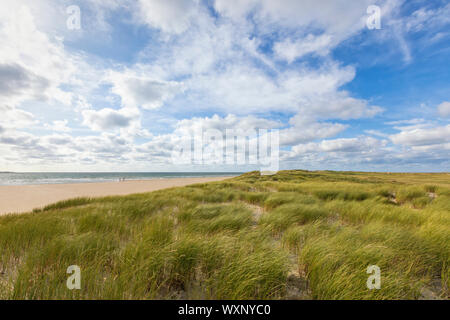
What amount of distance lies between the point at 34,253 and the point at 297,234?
430cm

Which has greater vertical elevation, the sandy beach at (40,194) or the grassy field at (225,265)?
the grassy field at (225,265)

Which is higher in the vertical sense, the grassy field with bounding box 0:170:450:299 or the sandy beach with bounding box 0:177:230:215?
the grassy field with bounding box 0:170:450:299

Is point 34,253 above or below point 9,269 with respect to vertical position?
above

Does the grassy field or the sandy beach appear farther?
the sandy beach

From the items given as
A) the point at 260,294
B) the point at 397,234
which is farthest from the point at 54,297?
the point at 397,234

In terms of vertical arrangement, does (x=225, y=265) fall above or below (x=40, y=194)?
above

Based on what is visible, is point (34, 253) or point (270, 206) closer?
point (34, 253)

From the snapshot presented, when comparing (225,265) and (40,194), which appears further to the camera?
(40,194)

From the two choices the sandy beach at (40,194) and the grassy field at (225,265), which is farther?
the sandy beach at (40,194)

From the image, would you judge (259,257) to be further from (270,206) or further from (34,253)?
(270,206)

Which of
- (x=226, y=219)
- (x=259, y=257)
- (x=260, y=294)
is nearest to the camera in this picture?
(x=260, y=294)
